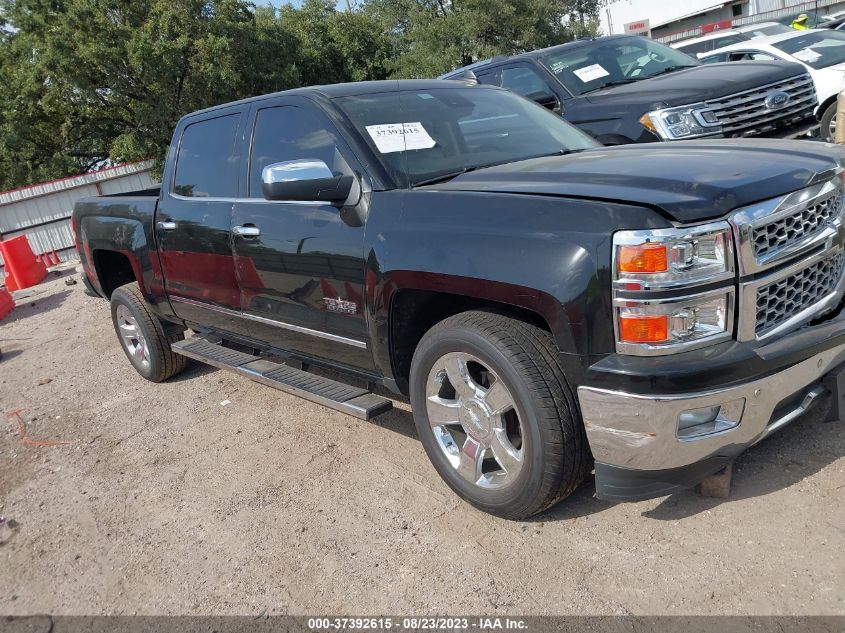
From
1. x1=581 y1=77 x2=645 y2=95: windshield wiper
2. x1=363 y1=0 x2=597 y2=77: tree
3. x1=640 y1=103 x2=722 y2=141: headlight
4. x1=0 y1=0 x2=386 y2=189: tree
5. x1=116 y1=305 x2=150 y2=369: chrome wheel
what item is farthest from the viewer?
x1=363 y1=0 x2=597 y2=77: tree

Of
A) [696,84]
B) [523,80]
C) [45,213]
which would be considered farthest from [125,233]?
[45,213]

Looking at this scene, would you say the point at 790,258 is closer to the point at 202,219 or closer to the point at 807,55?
the point at 202,219

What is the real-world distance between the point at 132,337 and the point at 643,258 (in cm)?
474

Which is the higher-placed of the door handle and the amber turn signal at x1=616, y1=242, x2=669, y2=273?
the door handle

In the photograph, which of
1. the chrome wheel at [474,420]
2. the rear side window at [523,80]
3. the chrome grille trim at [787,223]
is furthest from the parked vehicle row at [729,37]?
the chrome wheel at [474,420]

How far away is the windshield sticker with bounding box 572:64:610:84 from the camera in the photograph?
7.20 meters

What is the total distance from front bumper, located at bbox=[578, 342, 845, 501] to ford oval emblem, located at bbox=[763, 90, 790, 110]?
14.4 ft

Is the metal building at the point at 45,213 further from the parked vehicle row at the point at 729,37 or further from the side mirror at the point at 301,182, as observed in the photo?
the side mirror at the point at 301,182

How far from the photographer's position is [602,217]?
7.97 ft

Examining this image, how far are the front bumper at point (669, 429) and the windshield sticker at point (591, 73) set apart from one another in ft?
17.0

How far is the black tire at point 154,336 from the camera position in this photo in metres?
5.46

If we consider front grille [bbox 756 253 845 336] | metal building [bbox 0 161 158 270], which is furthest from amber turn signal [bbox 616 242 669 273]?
metal building [bbox 0 161 158 270]

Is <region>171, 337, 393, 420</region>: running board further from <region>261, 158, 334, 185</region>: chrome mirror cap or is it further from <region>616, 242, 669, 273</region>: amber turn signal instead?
<region>616, 242, 669, 273</region>: amber turn signal

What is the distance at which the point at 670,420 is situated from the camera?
7.88ft
